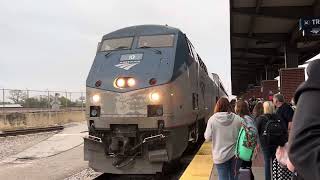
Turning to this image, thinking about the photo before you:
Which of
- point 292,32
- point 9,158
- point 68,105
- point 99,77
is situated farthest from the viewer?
point 68,105

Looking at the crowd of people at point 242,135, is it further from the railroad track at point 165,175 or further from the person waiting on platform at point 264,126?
the railroad track at point 165,175

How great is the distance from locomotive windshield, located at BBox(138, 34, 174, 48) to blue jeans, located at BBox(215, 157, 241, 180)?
4173 mm

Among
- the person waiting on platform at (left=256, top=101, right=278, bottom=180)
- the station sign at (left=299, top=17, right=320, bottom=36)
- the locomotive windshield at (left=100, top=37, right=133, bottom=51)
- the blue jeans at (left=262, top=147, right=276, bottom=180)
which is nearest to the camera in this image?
the person waiting on platform at (left=256, top=101, right=278, bottom=180)

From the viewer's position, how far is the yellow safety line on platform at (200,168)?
337 inches

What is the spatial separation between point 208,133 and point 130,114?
303 centimetres

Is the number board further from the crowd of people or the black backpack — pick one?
the black backpack

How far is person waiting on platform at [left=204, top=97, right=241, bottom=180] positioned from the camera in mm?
6738

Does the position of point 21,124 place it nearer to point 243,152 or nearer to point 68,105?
point 68,105

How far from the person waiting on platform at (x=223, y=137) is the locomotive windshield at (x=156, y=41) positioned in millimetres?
3963

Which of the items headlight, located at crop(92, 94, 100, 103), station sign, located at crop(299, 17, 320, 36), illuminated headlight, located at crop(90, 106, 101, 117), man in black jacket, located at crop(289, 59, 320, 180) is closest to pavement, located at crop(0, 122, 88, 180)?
illuminated headlight, located at crop(90, 106, 101, 117)

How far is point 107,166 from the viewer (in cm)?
951

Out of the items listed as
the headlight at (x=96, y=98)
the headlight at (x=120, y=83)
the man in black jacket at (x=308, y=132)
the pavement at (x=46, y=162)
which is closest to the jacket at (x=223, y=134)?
the headlight at (x=120, y=83)

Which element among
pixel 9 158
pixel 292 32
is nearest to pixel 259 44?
pixel 292 32

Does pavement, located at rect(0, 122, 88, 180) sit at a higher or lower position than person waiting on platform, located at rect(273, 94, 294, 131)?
lower
